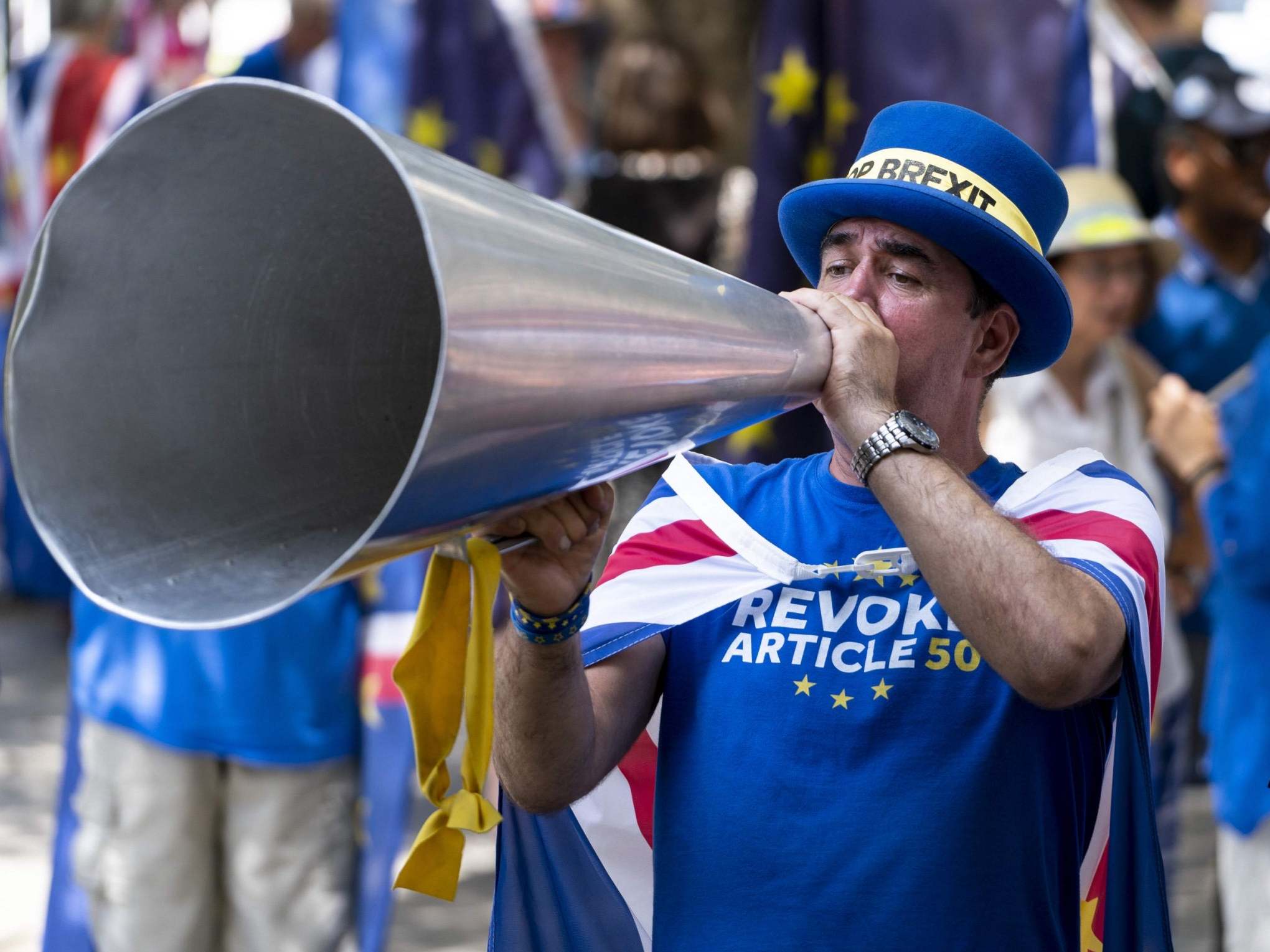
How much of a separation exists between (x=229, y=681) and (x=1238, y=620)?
7.92 feet

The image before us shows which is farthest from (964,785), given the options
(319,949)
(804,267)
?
(319,949)

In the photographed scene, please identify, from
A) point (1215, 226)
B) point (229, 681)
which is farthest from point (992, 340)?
point (1215, 226)

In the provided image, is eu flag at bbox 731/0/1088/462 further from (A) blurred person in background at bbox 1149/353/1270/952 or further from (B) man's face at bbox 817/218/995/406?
(B) man's face at bbox 817/218/995/406

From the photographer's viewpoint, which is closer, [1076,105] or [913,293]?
[913,293]

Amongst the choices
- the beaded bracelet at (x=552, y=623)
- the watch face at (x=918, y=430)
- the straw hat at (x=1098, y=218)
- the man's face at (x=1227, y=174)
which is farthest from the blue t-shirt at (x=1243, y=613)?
the beaded bracelet at (x=552, y=623)

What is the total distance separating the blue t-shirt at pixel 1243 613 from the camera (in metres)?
3.78

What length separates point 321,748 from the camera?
153 inches

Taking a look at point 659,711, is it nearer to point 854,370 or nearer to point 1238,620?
point 854,370

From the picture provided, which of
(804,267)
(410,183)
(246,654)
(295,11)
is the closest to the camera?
(410,183)

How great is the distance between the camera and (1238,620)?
3.97 m

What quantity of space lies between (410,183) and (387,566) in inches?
101

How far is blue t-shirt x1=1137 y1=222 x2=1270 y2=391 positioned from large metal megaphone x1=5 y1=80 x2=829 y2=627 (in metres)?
3.57

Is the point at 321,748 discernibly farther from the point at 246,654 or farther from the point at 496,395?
the point at 496,395

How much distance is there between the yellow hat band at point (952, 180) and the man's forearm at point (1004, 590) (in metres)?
0.43
